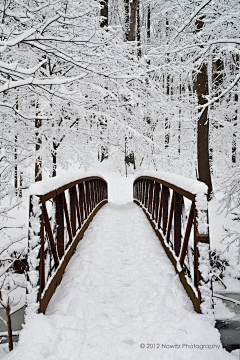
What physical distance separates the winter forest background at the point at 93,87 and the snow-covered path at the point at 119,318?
2.47ft

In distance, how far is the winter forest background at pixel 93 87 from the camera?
3.77m

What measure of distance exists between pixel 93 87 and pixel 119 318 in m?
4.28

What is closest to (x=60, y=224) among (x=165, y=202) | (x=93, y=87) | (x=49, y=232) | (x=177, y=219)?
(x=49, y=232)

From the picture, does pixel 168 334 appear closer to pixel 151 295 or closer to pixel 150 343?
pixel 150 343

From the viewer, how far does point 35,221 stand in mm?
2607

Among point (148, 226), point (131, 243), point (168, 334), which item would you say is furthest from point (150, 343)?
point (148, 226)

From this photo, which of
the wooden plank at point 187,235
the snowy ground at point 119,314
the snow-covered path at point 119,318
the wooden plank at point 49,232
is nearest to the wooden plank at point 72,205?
the snowy ground at point 119,314

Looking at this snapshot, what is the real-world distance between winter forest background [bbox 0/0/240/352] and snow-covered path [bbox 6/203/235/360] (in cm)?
75

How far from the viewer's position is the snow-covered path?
7.14 feet

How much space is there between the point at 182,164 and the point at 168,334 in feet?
54.7

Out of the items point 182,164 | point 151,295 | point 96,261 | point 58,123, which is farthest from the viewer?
point 182,164

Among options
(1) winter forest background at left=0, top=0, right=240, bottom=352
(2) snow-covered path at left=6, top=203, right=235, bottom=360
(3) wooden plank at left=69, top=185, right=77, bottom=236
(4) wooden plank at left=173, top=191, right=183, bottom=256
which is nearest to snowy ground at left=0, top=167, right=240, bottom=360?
(2) snow-covered path at left=6, top=203, right=235, bottom=360

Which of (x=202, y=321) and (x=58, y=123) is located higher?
(x=58, y=123)

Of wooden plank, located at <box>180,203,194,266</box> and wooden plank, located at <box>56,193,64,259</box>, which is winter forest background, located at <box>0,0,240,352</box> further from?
wooden plank, located at <box>180,203,194,266</box>
